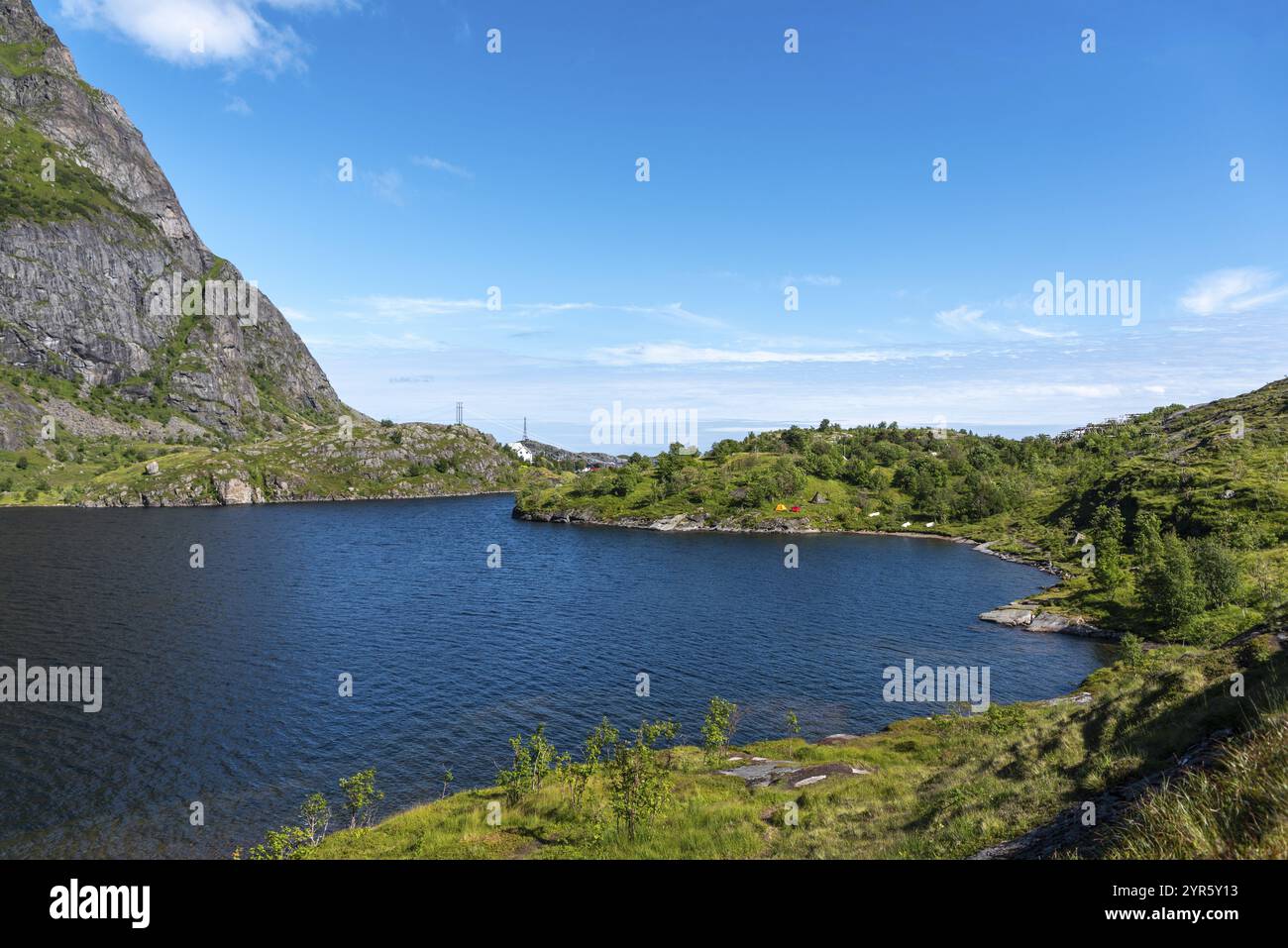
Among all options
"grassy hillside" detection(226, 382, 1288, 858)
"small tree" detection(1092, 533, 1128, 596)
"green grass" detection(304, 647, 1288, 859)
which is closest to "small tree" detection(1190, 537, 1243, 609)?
"small tree" detection(1092, 533, 1128, 596)

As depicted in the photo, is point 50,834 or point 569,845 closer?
point 569,845

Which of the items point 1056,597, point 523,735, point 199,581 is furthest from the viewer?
point 199,581

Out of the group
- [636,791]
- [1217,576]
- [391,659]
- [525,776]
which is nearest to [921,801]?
[636,791]

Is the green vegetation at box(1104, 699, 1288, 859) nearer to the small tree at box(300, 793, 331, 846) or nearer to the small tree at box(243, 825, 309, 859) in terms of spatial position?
the small tree at box(243, 825, 309, 859)

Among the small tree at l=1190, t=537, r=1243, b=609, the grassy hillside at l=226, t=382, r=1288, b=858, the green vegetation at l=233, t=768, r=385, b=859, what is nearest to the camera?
the grassy hillside at l=226, t=382, r=1288, b=858
